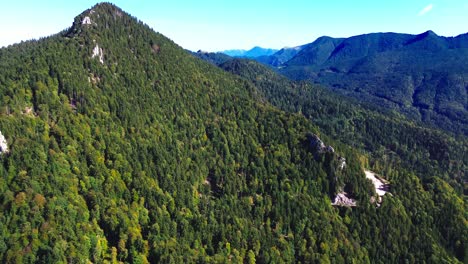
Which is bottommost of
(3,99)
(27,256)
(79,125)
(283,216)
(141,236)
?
(283,216)

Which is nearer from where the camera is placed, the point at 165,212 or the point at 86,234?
the point at 86,234

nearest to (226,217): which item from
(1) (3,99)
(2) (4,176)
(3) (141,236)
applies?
(3) (141,236)

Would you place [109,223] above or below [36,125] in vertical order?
below

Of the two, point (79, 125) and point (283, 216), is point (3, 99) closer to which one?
point (79, 125)

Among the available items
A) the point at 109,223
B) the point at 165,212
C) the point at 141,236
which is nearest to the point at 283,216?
the point at 165,212

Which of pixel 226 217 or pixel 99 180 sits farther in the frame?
pixel 226 217

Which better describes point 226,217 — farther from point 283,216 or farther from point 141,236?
point 141,236

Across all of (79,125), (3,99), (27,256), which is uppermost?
(3,99)

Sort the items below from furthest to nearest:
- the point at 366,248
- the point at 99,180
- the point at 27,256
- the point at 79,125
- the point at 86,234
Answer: the point at 366,248, the point at 79,125, the point at 99,180, the point at 86,234, the point at 27,256

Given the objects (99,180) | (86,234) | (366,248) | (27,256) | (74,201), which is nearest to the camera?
(27,256)
